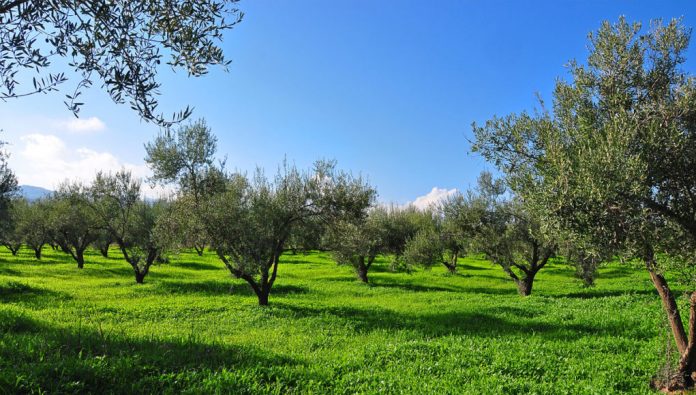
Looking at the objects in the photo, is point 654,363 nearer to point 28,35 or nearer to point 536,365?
point 536,365

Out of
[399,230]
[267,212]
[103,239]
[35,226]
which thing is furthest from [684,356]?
[35,226]

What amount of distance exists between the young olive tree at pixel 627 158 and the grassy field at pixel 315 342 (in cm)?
→ 375

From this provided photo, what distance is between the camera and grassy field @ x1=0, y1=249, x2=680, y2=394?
8547 millimetres

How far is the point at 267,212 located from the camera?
23250 mm

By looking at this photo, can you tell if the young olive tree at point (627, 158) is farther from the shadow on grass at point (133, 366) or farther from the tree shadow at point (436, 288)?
the tree shadow at point (436, 288)

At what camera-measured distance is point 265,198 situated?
944 inches

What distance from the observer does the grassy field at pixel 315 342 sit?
8547mm

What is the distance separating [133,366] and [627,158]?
10402 mm

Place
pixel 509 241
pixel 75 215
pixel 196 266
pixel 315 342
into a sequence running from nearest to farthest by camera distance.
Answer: pixel 315 342, pixel 509 241, pixel 75 215, pixel 196 266

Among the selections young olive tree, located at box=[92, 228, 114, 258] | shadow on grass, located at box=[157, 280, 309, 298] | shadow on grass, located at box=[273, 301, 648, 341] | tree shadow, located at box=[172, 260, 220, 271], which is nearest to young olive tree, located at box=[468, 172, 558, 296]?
shadow on grass, located at box=[273, 301, 648, 341]

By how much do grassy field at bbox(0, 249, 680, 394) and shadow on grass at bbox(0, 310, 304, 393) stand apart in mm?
33

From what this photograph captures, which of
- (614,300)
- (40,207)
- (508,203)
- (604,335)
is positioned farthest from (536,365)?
(40,207)

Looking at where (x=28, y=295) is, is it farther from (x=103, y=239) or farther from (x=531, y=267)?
(x=103, y=239)

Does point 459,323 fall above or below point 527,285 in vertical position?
below
